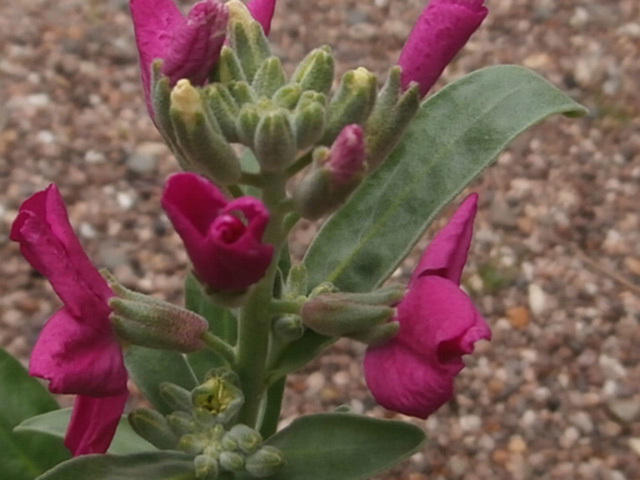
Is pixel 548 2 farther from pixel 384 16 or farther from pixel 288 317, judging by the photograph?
pixel 288 317

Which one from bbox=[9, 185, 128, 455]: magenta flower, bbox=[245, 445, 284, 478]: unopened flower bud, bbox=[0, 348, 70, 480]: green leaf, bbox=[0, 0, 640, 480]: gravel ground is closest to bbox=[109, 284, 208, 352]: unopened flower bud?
bbox=[9, 185, 128, 455]: magenta flower

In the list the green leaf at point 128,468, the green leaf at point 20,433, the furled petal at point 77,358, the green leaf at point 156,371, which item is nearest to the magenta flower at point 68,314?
the furled petal at point 77,358

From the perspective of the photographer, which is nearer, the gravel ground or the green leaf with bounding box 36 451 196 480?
the green leaf with bounding box 36 451 196 480

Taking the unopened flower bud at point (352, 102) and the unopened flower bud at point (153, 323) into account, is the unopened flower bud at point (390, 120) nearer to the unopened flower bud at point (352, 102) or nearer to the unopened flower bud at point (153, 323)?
the unopened flower bud at point (352, 102)

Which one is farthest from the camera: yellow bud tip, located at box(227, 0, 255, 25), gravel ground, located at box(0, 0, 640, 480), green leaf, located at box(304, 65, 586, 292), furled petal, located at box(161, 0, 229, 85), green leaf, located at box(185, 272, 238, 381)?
gravel ground, located at box(0, 0, 640, 480)

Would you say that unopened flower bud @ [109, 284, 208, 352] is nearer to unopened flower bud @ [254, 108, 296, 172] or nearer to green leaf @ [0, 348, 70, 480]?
unopened flower bud @ [254, 108, 296, 172]

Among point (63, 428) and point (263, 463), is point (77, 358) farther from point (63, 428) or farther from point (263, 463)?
point (63, 428)

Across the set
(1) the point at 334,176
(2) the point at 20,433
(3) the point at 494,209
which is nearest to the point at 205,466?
(1) the point at 334,176
